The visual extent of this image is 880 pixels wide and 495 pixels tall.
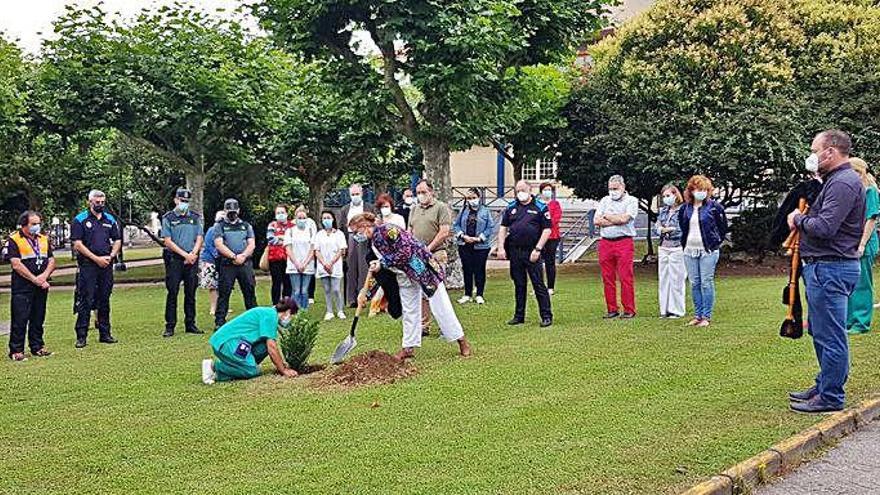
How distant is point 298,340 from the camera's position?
857 cm

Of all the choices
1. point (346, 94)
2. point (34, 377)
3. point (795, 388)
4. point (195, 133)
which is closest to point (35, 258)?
point (34, 377)

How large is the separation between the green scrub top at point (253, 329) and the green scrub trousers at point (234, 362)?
0.06m

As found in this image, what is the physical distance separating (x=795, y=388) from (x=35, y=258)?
8.37 metres

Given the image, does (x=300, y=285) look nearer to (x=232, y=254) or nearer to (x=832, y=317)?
(x=232, y=254)

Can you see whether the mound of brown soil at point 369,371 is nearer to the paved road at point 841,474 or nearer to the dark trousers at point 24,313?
the paved road at point 841,474

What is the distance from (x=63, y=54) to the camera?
2164cm

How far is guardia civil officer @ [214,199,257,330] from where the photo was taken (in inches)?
488

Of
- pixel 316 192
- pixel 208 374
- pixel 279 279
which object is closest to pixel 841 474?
pixel 208 374

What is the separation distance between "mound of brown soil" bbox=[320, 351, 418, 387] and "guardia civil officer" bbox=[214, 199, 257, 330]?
14.6ft

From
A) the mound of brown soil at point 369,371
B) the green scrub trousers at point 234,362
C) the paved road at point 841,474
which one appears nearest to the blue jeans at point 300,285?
the green scrub trousers at point 234,362

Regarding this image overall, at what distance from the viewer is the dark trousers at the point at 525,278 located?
11.4 meters

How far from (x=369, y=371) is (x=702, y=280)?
4838 mm

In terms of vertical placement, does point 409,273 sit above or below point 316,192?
below

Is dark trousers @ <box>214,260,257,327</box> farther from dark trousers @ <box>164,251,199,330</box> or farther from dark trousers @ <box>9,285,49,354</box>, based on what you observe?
dark trousers @ <box>9,285,49,354</box>
